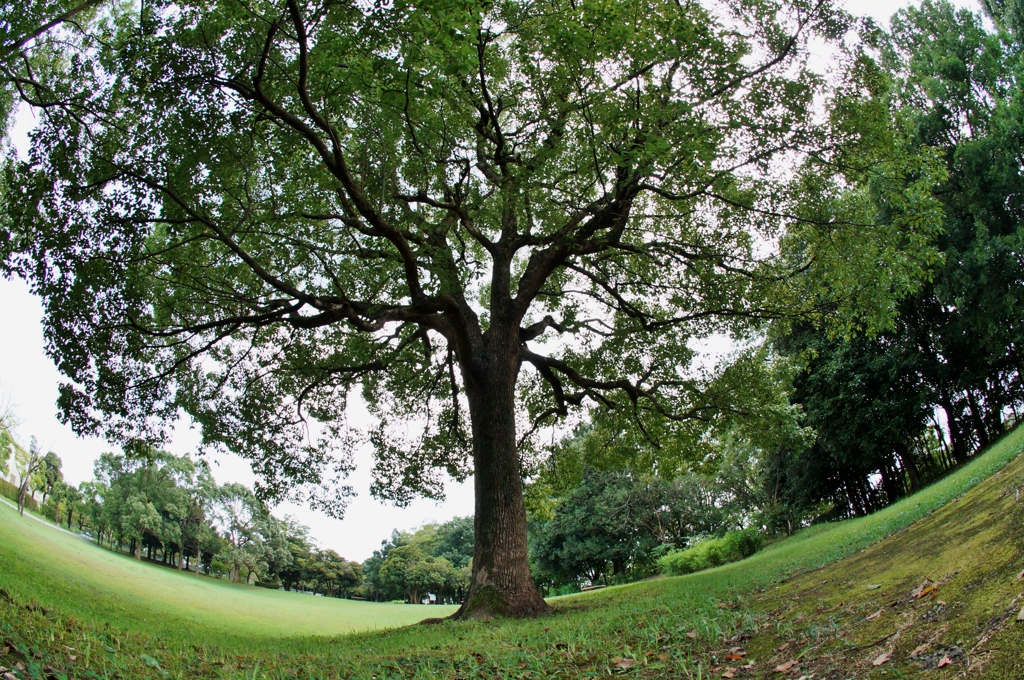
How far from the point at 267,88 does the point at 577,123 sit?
162 inches

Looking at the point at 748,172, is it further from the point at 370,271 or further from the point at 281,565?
the point at 281,565

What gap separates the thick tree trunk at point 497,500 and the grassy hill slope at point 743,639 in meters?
1.93

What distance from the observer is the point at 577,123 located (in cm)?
788

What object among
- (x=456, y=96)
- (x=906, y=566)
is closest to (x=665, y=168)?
(x=456, y=96)

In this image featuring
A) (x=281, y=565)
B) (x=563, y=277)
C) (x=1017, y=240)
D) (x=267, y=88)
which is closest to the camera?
(x=267, y=88)

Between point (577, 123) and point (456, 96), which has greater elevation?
point (456, 96)

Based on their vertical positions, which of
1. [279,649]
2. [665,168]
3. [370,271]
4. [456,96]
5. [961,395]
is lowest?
[279,649]

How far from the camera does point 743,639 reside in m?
3.88

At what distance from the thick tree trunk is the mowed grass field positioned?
2703 mm

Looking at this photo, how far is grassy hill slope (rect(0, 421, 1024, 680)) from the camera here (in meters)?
2.70

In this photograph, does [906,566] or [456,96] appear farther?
[456,96]

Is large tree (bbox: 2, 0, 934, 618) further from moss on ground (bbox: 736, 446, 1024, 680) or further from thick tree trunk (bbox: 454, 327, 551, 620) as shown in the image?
moss on ground (bbox: 736, 446, 1024, 680)

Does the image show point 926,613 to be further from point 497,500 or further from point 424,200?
point 424,200

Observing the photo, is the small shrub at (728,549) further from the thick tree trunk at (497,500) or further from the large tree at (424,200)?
the thick tree trunk at (497,500)
